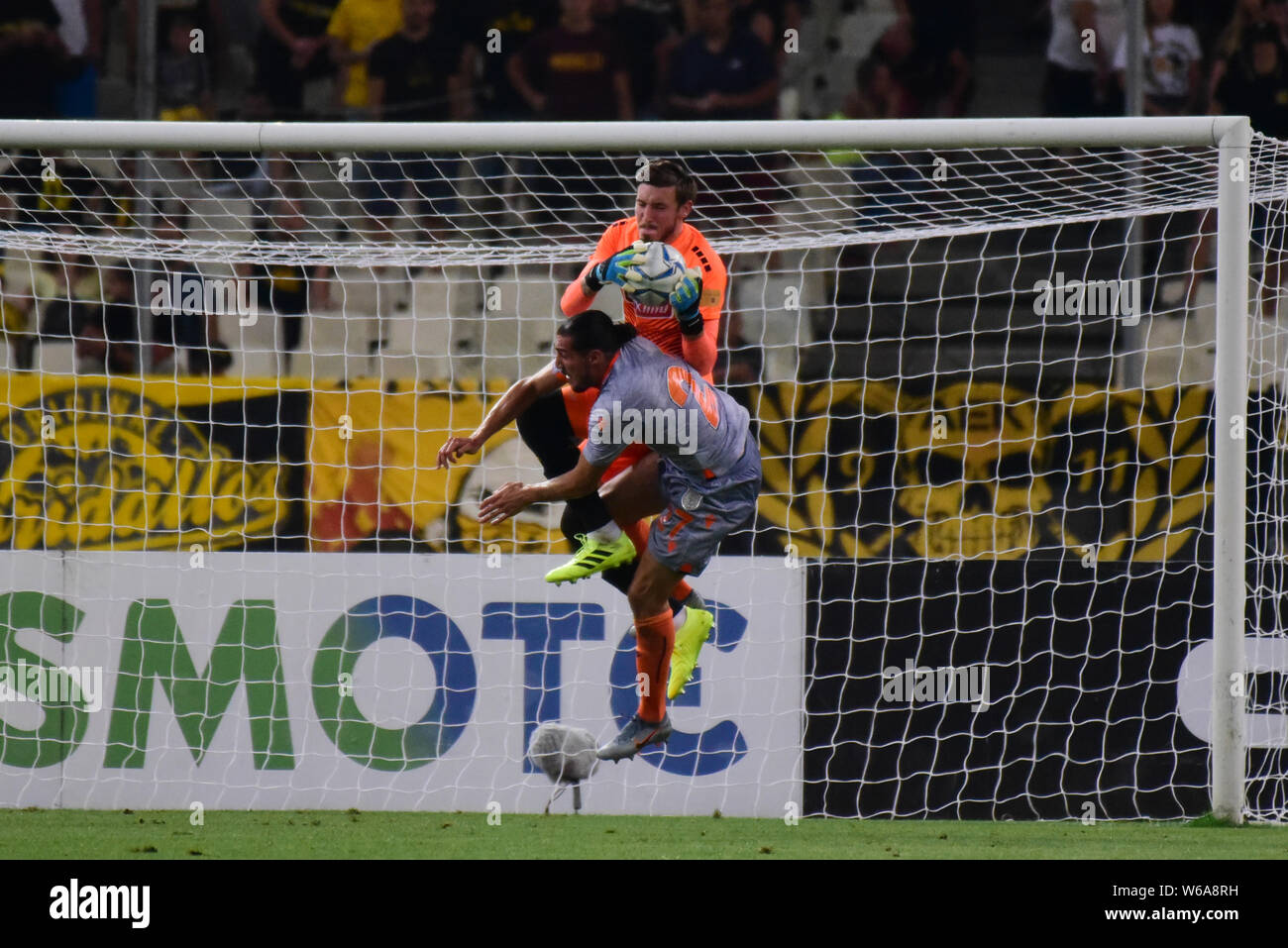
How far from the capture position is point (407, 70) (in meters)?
10.4

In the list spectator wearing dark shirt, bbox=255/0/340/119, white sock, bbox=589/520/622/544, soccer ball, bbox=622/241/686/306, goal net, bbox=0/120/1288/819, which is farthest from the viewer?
spectator wearing dark shirt, bbox=255/0/340/119

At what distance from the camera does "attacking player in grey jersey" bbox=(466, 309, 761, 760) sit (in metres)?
5.21

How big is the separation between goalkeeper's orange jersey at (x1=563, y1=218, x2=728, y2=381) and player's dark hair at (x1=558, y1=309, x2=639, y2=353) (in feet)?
0.42

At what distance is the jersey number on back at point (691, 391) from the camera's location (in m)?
5.25

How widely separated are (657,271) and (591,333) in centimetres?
33

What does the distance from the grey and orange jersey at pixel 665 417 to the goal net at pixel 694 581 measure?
1213 mm

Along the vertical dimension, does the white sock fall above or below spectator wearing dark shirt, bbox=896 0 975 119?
below

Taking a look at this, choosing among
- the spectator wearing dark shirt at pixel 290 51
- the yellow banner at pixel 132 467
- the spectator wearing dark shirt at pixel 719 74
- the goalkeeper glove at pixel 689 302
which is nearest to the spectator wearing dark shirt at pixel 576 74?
the spectator wearing dark shirt at pixel 719 74

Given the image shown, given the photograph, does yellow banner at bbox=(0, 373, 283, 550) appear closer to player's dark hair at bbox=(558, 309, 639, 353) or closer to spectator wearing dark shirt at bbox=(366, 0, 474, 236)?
spectator wearing dark shirt at bbox=(366, 0, 474, 236)

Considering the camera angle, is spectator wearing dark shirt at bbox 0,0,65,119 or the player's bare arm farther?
spectator wearing dark shirt at bbox 0,0,65,119

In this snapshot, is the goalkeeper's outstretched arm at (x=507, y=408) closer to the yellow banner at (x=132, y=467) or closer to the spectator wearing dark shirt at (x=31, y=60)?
the yellow banner at (x=132, y=467)

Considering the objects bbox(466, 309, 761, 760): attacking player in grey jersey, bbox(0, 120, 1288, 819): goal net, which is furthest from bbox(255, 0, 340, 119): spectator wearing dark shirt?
bbox(466, 309, 761, 760): attacking player in grey jersey

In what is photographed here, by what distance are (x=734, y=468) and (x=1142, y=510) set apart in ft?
11.2

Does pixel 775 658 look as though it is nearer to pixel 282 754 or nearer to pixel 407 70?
pixel 282 754
